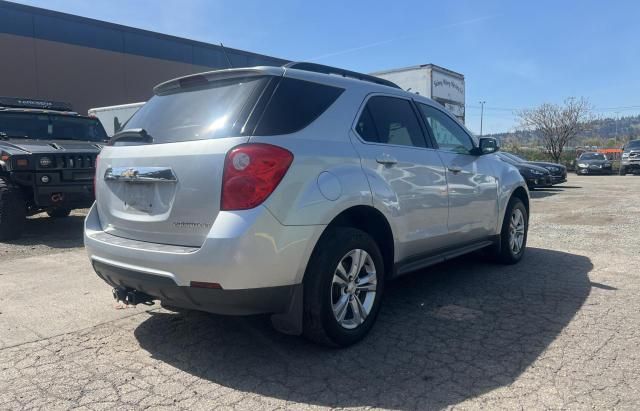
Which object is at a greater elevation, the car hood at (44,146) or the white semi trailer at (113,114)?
the white semi trailer at (113,114)

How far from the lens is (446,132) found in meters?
4.88

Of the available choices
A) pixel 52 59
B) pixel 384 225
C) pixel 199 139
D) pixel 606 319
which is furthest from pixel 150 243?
pixel 52 59

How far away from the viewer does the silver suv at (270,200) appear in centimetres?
290

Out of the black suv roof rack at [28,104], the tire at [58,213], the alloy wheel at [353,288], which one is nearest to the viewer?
the alloy wheel at [353,288]

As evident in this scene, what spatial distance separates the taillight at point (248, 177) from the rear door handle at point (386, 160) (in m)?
1.03

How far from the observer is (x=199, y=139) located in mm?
3113

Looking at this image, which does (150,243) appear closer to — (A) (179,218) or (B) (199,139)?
(A) (179,218)

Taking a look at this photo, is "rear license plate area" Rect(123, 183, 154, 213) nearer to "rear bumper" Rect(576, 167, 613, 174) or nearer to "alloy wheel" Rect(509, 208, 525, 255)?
"alloy wheel" Rect(509, 208, 525, 255)

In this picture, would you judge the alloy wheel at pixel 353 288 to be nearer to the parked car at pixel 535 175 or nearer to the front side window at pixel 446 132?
the front side window at pixel 446 132

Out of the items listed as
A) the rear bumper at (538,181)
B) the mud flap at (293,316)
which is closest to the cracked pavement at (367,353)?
the mud flap at (293,316)

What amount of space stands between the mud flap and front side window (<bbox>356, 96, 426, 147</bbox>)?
1.26 meters

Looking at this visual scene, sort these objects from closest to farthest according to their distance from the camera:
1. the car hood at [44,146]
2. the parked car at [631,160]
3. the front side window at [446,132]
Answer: the front side window at [446,132] < the car hood at [44,146] < the parked car at [631,160]

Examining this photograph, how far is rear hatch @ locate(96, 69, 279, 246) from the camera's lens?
2977 mm

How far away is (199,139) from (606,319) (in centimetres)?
331
